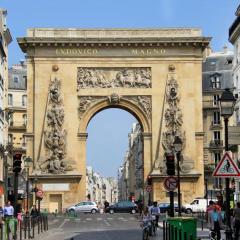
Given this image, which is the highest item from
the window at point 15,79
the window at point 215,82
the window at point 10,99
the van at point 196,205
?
the window at point 15,79

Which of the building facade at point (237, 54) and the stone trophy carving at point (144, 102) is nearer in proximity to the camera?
the building facade at point (237, 54)

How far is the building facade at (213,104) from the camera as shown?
339ft

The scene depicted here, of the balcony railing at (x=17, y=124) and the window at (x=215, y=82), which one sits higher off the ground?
the window at (x=215, y=82)

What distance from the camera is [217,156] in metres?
104

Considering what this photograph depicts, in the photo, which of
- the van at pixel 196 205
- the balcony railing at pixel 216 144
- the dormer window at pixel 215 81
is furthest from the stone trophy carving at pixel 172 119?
the dormer window at pixel 215 81

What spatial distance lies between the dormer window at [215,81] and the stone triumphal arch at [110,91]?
29.4 metres

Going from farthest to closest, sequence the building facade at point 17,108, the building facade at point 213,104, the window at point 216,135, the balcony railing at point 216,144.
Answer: the building facade at point 17,108
the window at point 216,135
the building facade at point 213,104
the balcony railing at point 216,144

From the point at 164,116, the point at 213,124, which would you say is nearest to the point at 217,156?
the point at 213,124

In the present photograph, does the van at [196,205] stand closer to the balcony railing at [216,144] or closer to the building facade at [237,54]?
the building facade at [237,54]

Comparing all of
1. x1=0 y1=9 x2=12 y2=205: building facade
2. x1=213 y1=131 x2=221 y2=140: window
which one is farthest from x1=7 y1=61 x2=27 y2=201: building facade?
x1=213 y1=131 x2=221 y2=140: window

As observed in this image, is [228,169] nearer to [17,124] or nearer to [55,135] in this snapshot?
[55,135]

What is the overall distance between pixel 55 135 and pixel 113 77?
322 inches

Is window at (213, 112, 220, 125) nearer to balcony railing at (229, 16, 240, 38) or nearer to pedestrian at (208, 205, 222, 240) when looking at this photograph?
balcony railing at (229, 16, 240, 38)

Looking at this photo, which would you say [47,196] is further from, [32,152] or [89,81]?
[89,81]
